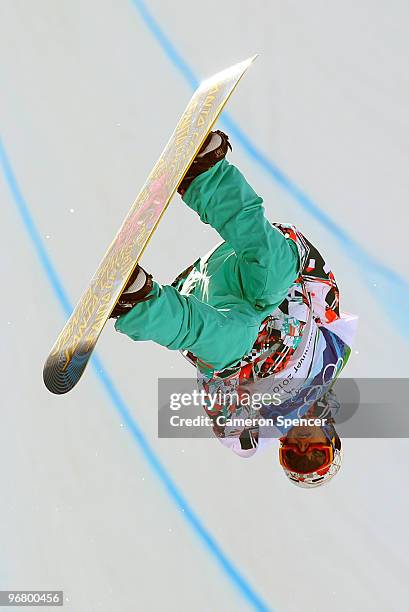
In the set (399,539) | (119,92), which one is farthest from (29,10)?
(399,539)

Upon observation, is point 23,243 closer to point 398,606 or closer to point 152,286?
point 398,606

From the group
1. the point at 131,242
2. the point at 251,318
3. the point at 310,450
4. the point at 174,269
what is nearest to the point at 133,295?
the point at 131,242

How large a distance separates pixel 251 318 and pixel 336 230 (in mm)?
717

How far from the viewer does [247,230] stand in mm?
813

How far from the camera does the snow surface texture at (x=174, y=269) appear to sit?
4.64 ft

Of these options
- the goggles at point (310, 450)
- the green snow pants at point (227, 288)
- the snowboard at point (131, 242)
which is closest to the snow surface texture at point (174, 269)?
Answer: the goggles at point (310, 450)

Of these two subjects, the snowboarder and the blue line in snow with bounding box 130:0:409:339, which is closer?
the snowboarder

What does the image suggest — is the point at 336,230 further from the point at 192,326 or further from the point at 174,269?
the point at 192,326

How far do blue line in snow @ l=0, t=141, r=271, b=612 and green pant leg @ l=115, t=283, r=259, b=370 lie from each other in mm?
770

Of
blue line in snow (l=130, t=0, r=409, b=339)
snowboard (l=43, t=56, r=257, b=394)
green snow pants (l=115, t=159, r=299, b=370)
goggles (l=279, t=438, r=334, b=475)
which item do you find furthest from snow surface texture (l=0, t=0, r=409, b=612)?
snowboard (l=43, t=56, r=257, b=394)

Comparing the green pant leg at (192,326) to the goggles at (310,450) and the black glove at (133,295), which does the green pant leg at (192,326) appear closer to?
the black glove at (133,295)

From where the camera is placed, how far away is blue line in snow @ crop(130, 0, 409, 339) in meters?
1.42

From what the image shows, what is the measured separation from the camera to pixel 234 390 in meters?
0.93

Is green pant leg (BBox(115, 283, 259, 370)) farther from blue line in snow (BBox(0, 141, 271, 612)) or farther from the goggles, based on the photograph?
blue line in snow (BBox(0, 141, 271, 612))
